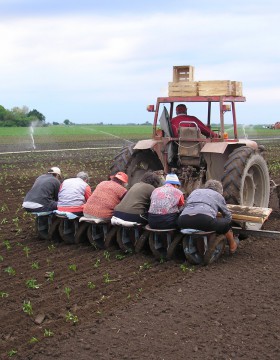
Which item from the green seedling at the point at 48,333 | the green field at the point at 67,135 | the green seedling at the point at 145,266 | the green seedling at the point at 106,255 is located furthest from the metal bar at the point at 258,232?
the green field at the point at 67,135

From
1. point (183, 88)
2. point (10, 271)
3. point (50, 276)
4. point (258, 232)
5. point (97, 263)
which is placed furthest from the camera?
point (183, 88)

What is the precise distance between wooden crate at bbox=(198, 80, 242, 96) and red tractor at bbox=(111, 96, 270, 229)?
101mm

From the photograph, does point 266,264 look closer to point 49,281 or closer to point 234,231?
point 234,231

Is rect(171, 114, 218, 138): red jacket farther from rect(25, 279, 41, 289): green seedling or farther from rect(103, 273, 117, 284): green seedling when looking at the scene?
rect(25, 279, 41, 289): green seedling

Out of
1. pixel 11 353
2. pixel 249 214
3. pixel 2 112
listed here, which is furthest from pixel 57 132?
pixel 11 353

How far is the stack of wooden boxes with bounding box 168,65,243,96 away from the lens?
31.9 ft

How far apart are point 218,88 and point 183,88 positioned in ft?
2.04

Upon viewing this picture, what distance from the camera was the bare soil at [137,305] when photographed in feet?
17.0

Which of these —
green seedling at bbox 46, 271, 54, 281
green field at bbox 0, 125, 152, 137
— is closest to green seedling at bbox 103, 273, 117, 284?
green seedling at bbox 46, 271, 54, 281

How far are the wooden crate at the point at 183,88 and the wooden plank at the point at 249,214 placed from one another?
246cm

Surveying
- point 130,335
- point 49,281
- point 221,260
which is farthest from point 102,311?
point 221,260

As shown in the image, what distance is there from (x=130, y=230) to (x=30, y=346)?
3320 millimetres

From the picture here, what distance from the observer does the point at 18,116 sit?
218 ft

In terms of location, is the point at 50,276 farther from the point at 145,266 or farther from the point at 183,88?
the point at 183,88
